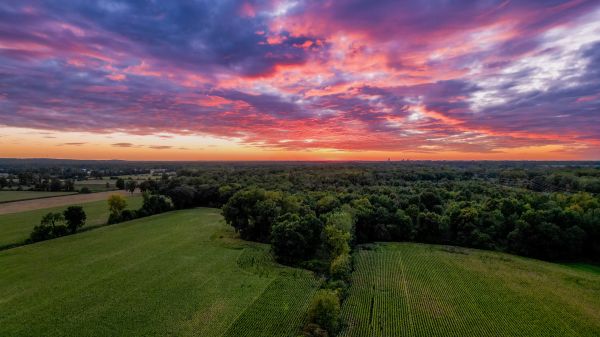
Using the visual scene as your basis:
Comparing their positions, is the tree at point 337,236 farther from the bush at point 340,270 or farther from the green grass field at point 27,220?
the green grass field at point 27,220

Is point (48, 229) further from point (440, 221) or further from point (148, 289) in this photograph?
point (440, 221)

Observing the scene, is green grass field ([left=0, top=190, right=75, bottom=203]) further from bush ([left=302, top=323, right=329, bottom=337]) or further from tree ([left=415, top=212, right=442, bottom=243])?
tree ([left=415, top=212, right=442, bottom=243])

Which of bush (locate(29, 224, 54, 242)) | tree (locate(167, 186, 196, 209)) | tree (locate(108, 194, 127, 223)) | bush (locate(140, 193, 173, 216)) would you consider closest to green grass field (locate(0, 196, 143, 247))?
bush (locate(29, 224, 54, 242))

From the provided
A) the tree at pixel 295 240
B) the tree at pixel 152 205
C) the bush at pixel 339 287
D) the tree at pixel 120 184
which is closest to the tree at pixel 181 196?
the tree at pixel 152 205

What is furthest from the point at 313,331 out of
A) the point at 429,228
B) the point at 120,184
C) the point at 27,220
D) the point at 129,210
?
the point at 120,184

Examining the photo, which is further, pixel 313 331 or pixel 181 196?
pixel 181 196

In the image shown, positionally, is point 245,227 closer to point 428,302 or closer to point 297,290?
point 297,290
